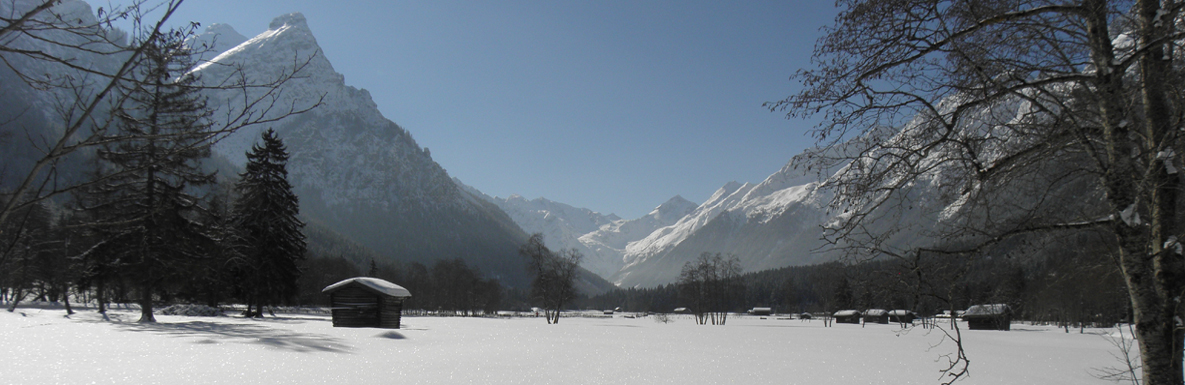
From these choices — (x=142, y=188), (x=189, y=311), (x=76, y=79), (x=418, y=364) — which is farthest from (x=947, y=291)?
(x=189, y=311)

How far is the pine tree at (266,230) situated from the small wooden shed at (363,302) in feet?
29.3

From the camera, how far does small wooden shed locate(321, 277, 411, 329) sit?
79.9ft

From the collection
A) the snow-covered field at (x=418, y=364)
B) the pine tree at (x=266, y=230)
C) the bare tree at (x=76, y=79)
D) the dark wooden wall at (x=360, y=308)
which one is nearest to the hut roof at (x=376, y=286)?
the dark wooden wall at (x=360, y=308)

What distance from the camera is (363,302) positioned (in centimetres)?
2467

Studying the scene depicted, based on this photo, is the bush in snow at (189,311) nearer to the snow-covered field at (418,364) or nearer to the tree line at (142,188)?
the tree line at (142,188)

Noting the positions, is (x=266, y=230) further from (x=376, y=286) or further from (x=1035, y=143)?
(x=1035, y=143)

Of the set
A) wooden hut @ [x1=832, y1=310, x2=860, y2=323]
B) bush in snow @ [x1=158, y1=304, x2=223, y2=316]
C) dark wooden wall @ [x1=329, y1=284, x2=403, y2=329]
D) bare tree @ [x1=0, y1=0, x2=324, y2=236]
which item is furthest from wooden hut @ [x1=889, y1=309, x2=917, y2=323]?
wooden hut @ [x1=832, y1=310, x2=860, y2=323]

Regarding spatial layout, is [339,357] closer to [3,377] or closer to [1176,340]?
[3,377]

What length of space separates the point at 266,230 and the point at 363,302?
11880 millimetres

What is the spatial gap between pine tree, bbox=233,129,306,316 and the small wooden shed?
8939mm

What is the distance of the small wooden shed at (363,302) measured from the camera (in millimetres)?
24359

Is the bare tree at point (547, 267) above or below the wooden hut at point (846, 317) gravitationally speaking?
above

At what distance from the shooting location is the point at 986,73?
166 inches

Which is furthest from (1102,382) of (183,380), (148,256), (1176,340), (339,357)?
(148,256)
